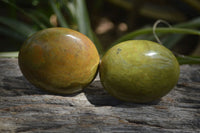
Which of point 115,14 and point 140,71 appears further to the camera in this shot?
point 115,14

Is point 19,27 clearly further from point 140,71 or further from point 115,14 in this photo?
point 115,14

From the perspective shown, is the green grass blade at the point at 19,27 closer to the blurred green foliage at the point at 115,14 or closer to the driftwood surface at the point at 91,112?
the blurred green foliage at the point at 115,14

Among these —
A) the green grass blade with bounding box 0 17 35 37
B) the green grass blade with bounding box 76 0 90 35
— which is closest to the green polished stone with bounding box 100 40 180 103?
the green grass blade with bounding box 76 0 90 35

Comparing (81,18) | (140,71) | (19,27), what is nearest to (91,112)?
(140,71)

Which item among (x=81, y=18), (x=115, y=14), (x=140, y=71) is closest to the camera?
(x=140, y=71)

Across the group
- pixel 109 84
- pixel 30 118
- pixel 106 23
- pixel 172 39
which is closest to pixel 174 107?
pixel 109 84

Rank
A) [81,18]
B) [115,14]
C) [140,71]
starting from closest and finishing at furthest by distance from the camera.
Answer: [140,71], [81,18], [115,14]

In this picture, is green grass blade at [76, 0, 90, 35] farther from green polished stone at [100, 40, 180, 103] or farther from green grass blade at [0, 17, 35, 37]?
green polished stone at [100, 40, 180, 103]
